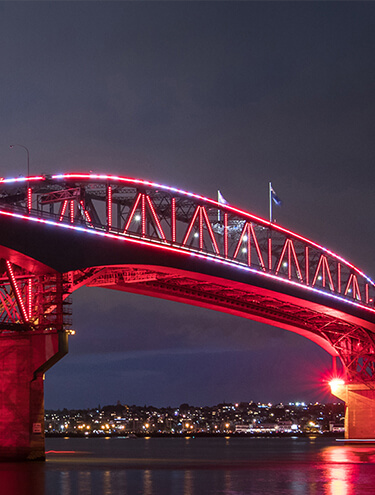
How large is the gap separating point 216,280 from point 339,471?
942 inches

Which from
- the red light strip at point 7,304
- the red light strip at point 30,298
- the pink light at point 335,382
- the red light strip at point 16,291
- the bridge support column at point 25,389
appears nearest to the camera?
the bridge support column at point 25,389

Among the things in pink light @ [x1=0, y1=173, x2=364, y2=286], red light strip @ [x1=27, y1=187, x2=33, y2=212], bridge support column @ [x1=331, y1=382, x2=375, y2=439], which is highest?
pink light @ [x1=0, y1=173, x2=364, y2=286]

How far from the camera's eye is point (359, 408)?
101m

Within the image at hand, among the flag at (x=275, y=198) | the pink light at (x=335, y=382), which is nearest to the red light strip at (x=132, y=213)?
the flag at (x=275, y=198)

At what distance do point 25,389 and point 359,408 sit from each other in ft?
198

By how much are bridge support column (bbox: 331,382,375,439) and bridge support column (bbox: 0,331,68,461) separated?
57.1 metres

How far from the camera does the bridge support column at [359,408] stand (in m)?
99.1

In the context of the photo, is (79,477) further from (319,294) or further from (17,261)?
(319,294)

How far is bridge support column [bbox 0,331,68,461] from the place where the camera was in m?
48.9

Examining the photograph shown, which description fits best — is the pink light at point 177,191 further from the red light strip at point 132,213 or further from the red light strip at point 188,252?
the red light strip at point 188,252

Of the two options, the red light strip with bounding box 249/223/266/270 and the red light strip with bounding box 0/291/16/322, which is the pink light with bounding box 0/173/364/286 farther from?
the red light strip with bounding box 0/291/16/322

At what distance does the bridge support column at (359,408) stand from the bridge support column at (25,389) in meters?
57.1

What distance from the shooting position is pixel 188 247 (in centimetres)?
6412

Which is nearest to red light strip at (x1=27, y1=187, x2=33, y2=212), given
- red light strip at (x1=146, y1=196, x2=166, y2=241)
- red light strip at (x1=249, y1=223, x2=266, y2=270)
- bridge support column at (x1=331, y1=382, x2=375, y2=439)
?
red light strip at (x1=146, y1=196, x2=166, y2=241)
